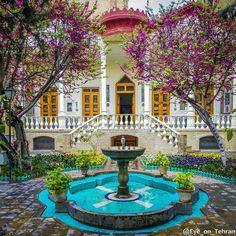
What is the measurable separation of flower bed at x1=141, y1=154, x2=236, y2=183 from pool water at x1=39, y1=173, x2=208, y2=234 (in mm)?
1963

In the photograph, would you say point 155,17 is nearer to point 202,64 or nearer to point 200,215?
point 202,64

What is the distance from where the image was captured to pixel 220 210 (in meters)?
6.52

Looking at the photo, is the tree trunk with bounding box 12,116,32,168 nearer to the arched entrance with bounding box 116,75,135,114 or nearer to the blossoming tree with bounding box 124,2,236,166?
the blossoming tree with bounding box 124,2,236,166

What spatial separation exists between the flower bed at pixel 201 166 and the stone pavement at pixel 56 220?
1.12 meters

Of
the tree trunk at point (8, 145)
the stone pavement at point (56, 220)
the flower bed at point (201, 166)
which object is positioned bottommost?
the stone pavement at point (56, 220)

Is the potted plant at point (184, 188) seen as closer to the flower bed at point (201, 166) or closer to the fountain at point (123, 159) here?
the fountain at point (123, 159)

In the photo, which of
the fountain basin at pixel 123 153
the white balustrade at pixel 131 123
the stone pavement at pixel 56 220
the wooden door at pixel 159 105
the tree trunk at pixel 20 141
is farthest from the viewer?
Answer: the wooden door at pixel 159 105

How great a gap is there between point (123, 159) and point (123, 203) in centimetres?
121

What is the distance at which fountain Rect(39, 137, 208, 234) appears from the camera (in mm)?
5578

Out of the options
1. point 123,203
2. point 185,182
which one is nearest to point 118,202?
point 123,203

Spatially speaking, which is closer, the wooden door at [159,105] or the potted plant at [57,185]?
the potted plant at [57,185]

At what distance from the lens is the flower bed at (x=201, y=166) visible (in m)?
10.1

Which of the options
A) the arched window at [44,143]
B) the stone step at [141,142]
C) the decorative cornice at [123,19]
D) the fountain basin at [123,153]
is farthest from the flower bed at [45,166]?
the decorative cornice at [123,19]

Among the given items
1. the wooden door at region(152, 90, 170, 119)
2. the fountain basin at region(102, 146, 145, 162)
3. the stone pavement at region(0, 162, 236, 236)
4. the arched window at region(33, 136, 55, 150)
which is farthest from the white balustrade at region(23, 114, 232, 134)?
the fountain basin at region(102, 146, 145, 162)
